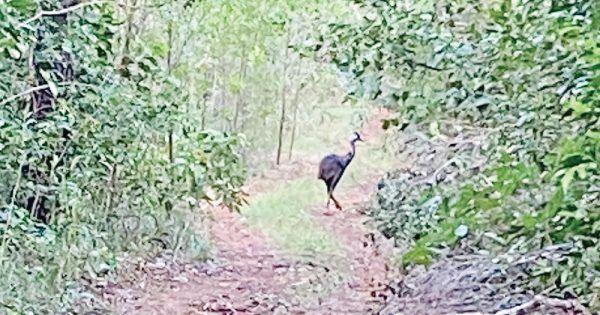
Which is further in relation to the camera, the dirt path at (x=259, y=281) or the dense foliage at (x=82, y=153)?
the dirt path at (x=259, y=281)

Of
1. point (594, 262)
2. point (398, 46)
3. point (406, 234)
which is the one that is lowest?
point (406, 234)

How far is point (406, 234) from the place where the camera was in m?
5.80

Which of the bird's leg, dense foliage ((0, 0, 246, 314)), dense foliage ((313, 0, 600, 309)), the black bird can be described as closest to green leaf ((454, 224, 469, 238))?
dense foliage ((313, 0, 600, 309))

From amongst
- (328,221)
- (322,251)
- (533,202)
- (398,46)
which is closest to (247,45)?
(328,221)

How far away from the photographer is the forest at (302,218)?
3.18m

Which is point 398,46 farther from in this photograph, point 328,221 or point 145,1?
point 328,221

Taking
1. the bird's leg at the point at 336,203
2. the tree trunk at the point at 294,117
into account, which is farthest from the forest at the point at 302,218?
the tree trunk at the point at 294,117

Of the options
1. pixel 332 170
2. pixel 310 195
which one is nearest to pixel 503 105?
pixel 332 170

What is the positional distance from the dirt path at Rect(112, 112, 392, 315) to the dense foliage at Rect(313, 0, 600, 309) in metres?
1.14

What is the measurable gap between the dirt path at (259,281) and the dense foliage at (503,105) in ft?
3.74

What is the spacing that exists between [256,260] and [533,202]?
422 centimetres

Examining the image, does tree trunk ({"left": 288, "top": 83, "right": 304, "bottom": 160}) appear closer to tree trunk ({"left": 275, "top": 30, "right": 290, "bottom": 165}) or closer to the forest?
tree trunk ({"left": 275, "top": 30, "right": 290, "bottom": 165})

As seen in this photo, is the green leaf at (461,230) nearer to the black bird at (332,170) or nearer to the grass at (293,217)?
the grass at (293,217)

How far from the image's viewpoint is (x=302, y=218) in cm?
915
